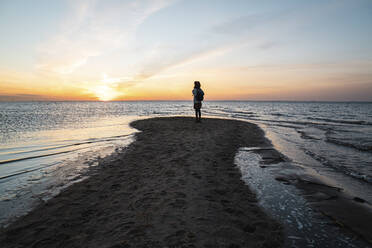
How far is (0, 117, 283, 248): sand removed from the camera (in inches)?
115

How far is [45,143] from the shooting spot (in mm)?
10500

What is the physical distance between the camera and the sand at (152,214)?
292 centimetres

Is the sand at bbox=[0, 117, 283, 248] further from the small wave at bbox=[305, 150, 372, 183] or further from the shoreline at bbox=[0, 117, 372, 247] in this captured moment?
the small wave at bbox=[305, 150, 372, 183]

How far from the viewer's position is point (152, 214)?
11.8 ft

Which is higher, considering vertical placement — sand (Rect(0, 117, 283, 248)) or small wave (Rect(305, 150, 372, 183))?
sand (Rect(0, 117, 283, 248))

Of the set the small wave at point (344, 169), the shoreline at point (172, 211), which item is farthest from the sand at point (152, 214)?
the small wave at point (344, 169)

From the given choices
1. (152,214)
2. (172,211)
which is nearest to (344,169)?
(172,211)

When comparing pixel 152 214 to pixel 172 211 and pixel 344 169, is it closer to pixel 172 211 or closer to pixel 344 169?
pixel 172 211

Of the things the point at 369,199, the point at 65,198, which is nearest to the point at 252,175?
the point at 369,199

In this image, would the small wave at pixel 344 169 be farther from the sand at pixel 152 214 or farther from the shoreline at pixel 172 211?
the sand at pixel 152 214

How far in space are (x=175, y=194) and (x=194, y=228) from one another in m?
1.35

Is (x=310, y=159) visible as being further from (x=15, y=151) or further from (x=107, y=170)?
(x=15, y=151)

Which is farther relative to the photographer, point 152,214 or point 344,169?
point 344,169

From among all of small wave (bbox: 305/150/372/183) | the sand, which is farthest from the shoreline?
small wave (bbox: 305/150/372/183)
